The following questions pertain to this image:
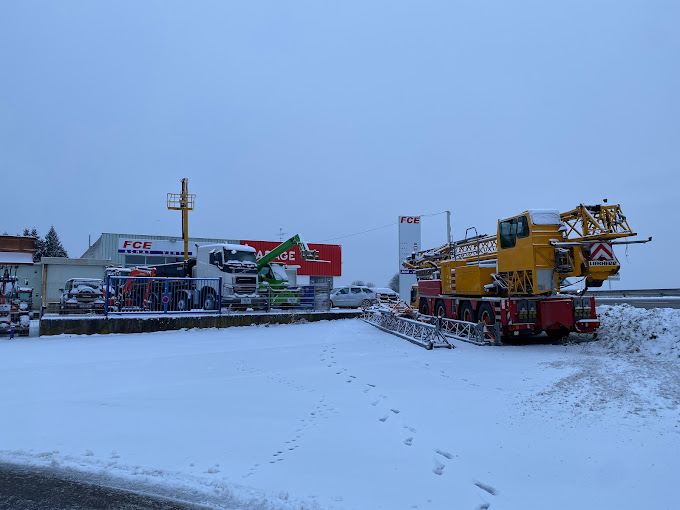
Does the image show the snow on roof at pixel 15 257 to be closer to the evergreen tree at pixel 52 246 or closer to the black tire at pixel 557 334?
the black tire at pixel 557 334

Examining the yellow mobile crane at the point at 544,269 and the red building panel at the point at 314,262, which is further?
the red building panel at the point at 314,262

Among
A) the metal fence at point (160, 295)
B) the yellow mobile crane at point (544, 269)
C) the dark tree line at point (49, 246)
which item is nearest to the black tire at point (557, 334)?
the yellow mobile crane at point (544, 269)

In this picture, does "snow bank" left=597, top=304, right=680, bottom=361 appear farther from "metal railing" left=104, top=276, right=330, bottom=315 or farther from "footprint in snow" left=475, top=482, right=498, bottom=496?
"metal railing" left=104, top=276, right=330, bottom=315

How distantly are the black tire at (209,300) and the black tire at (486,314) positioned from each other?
370 inches

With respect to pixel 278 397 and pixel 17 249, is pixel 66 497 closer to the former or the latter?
pixel 278 397

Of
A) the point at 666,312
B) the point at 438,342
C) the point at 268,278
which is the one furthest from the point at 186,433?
the point at 268,278

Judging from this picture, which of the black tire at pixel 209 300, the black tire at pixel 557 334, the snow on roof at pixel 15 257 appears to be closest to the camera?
the black tire at pixel 557 334

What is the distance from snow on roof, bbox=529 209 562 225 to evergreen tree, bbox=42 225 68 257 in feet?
220

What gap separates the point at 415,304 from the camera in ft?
66.5

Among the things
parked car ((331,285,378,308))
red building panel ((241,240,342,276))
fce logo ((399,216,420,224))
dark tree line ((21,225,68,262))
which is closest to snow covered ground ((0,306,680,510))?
fce logo ((399,216,420,224))

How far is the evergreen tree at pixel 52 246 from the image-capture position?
62.1 m

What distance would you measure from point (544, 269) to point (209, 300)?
1162 centimetres

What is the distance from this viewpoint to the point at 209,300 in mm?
17031

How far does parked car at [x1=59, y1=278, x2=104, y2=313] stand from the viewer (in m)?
14.6
